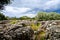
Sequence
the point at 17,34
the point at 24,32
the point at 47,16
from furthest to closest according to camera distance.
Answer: the point at 47,16 → the point at 24,32 → the point at 17,34

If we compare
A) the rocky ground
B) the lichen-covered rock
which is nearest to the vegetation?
the rocky ground

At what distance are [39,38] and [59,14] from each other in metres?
17.3

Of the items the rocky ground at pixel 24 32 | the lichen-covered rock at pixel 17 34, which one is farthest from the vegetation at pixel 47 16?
the lichen-covered rock at pixel 17 34

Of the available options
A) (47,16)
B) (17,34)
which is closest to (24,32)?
(17,34)

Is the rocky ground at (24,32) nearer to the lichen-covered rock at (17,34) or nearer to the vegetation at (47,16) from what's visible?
the lichen-covered rock at (17,34)

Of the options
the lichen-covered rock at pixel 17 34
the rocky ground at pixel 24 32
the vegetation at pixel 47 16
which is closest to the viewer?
the rocky ground at pixel 24 32

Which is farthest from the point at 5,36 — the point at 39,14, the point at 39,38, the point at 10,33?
the point at 39,14

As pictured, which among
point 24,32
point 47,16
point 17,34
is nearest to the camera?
point 17,34

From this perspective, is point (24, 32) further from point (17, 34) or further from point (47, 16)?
point (47, 16)

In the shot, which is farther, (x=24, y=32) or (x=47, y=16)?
(x=47, y=16)

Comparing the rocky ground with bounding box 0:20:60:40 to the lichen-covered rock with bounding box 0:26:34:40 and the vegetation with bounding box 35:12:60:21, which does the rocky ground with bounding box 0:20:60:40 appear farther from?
the vegetation with bounding box 35:12:60:21

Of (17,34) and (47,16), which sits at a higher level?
(17,34)

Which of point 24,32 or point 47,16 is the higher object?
point 24,32

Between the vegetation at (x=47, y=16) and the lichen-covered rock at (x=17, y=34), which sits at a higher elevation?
the lichen-covered rock at (x=17, y=34)
